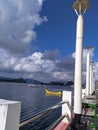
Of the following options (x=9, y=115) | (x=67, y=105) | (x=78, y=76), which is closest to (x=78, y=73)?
(x=78, y=76)

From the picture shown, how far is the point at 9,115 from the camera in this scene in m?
1.69

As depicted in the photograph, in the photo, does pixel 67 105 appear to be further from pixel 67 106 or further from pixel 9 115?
pixel 9 115

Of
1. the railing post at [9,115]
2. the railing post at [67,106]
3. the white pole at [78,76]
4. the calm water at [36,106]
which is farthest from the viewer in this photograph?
the calm water at [36,106]

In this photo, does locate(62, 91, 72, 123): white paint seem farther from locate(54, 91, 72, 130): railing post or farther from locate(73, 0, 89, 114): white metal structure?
locate(73, 0, 89, 114): white metal structure

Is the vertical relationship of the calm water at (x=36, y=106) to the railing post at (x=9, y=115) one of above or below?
below

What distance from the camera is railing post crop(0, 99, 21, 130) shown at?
165 centimetres

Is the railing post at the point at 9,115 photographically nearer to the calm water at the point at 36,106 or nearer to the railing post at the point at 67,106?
the calm water at the point at 36,106

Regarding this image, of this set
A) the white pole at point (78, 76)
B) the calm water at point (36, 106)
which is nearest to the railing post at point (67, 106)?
the white pole at point (78, 76)

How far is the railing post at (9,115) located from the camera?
165cm

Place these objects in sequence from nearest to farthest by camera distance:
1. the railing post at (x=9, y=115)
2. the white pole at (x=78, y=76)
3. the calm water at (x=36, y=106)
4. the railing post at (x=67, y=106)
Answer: the railing post at (x=9, y=115) → the railing post at (x=67, y=106) → the white pole at (x=78, y=76) → the calm water at (x=36, y=106)

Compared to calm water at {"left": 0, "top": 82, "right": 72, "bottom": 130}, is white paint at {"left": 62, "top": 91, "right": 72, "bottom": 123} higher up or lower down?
higher up

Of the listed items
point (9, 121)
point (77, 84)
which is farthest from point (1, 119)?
point (77, 84)

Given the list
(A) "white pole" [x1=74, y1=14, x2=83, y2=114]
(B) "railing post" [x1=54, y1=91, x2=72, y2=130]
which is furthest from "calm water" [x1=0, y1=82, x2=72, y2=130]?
(A) "white pole" [x1=74, y1=14, x2=83, y2=114]

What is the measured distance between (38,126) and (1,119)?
20.4 meters
